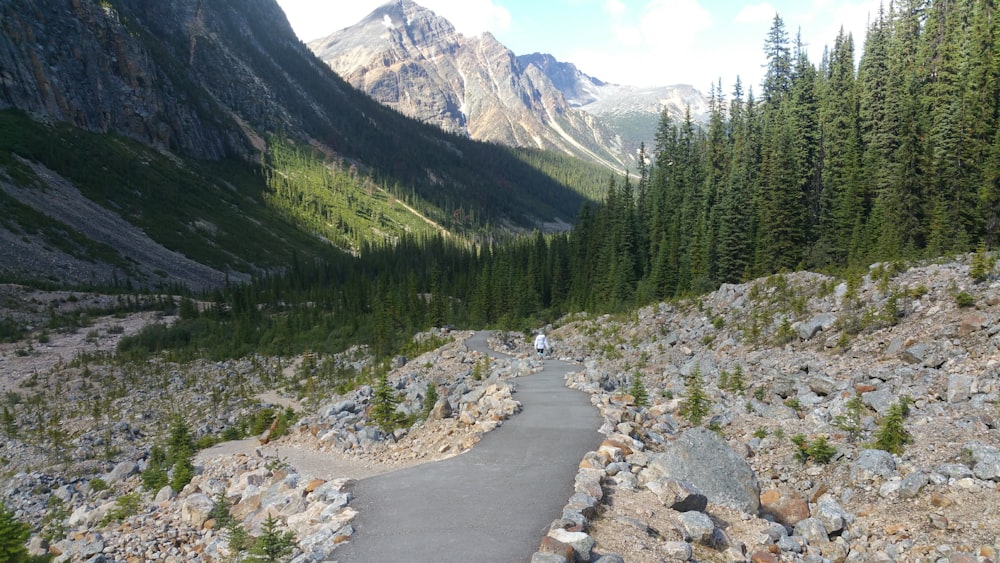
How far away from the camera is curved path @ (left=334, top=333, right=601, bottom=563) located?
8336 mm

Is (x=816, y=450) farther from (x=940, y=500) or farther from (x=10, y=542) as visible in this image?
(x=10, y=542)

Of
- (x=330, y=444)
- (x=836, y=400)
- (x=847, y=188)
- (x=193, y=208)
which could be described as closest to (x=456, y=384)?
(x=330, y=444)

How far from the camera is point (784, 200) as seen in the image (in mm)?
47156

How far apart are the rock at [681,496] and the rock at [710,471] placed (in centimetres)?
64

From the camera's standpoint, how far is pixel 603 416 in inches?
655

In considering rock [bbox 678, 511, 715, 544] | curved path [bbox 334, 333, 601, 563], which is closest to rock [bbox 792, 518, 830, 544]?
rock [bbox 678, 511, 715, 544]

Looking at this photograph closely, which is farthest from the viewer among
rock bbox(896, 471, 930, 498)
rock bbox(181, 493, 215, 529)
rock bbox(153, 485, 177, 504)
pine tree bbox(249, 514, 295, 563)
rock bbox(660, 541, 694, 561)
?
rock bbox(153, 485, 177, 504)

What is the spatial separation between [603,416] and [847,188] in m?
42.7

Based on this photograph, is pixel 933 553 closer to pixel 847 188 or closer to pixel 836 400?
pixel 836 400

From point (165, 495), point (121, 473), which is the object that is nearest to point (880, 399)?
point (165, 495)

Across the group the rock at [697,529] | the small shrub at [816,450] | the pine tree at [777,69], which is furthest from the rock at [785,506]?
the pine tree at [777,69]

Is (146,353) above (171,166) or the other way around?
the other way around

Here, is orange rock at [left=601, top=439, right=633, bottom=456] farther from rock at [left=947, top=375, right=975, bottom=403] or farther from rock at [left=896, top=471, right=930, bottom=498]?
rock at [left=947, top=375, right=975, bottom=403]

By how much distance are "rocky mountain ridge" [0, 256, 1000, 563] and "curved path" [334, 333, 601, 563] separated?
53 centimetres
